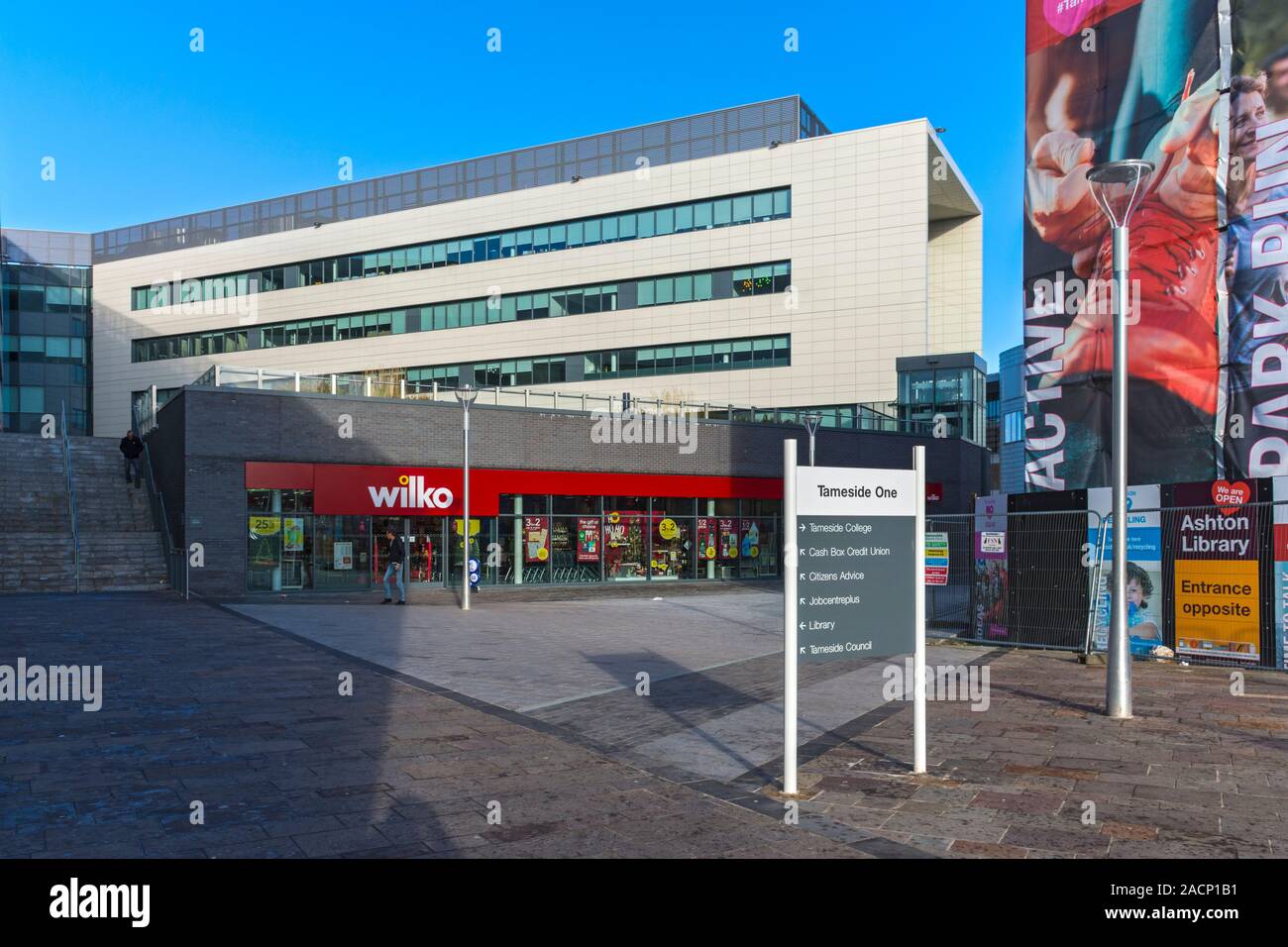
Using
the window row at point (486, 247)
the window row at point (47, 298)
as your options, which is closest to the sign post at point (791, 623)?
the window row at point (486, 247)

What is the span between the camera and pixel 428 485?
91.7 ft

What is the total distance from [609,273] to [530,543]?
795 inches

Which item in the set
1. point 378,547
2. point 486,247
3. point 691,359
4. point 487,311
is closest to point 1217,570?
point 378,547

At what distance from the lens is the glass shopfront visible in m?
25.9

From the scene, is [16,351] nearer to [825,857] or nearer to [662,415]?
[662,415]

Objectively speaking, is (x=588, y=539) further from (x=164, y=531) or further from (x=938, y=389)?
(x=938, y=389)

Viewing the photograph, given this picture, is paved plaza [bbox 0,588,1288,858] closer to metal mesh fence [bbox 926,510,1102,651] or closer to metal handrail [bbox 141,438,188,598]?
metal mesh fence [bbox 926,510,1102,651]

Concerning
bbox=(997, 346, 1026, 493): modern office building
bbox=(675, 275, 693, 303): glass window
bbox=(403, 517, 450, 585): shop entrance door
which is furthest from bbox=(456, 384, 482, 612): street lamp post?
bbox=(997, 346, 1026, 493): modern office building

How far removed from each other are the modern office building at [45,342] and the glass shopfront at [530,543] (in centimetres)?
4251

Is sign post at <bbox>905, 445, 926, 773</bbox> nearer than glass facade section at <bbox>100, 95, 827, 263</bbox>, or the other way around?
sign post at <bbox>905, 445, 926, 773</bbox>

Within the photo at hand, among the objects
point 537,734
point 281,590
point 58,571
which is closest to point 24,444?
point 58,571

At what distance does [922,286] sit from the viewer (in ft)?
137

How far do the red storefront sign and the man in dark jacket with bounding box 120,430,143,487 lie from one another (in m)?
6.34
